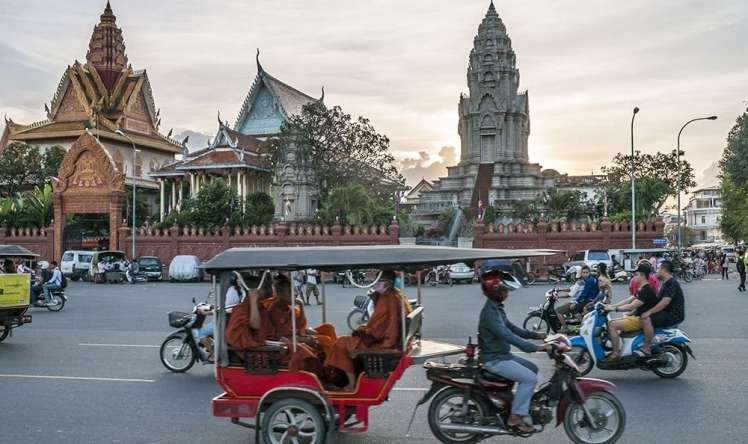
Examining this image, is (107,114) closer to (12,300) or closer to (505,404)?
(12,300)

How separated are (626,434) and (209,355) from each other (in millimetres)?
5743

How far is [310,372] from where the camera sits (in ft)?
20.8

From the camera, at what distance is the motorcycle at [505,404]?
6.18 meters

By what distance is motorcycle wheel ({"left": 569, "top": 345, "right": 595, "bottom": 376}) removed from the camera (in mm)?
9688

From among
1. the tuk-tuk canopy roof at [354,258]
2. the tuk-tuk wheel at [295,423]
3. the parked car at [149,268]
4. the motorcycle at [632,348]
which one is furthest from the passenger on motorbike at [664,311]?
the parked car at [149,268]

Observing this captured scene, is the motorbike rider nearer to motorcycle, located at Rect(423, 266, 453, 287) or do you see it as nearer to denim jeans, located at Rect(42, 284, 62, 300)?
denim jeans, located at Rect(42, 284, 62, 300)

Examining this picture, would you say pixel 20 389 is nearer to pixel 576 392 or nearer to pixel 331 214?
pixel 576 392

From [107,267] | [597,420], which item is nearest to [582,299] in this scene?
[597,420]

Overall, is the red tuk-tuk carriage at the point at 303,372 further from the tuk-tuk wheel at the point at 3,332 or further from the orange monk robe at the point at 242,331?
the tuk-tuk wheel at the point at 3,332

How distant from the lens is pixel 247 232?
4141 cm

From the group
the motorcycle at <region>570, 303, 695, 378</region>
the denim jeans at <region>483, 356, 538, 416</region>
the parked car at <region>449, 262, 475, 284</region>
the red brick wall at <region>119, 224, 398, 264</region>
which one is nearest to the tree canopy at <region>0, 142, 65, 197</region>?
the red brick wall at <region>119, 224, 398, 264</region>

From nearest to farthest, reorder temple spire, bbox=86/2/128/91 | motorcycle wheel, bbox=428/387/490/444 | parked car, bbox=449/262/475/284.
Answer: motorcycle wheel, bbox=428/387/490/444 < parked car, bbox=449/262/475/284 < temple spire, bbox=86/2/128/91

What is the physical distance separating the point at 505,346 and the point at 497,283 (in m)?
0.53

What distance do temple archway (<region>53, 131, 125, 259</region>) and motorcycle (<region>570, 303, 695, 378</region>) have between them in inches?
1465
